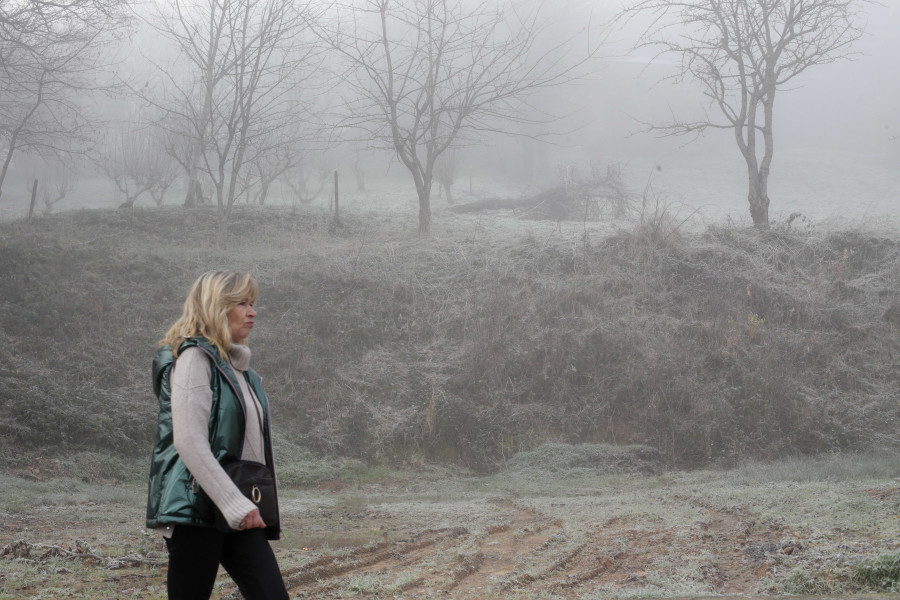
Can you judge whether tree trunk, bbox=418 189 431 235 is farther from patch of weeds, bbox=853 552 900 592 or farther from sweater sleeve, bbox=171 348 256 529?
sweater sleeve, bbox=171 348 256 529

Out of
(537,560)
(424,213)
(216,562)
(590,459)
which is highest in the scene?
(424,213)

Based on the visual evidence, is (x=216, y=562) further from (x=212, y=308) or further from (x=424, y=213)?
(x=424, y=213)

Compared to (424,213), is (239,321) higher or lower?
lower

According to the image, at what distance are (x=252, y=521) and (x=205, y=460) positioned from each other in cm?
26

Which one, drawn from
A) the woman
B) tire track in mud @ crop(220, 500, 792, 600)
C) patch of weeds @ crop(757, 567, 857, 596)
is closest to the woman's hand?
the woman

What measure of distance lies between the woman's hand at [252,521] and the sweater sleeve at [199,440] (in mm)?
17

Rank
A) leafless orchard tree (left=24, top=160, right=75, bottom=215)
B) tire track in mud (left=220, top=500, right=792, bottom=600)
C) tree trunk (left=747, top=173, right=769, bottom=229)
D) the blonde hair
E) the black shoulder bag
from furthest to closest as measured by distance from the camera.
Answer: leafless orchard tree (left=24, top=160, right=75, bottom=215) → tree trunk (left=747, top=173, right=769, bottom=229) → tire track in mud (left=220, top=500, right=792, bottom=600) → the blonde hair → the black shoulder bag

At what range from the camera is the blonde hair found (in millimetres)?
2709

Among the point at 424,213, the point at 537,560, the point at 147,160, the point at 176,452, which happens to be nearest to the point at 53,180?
the point at 147,160

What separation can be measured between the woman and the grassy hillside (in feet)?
27.3

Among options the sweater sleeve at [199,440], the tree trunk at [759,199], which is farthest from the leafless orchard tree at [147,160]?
the sweater sleeve at [199,440]

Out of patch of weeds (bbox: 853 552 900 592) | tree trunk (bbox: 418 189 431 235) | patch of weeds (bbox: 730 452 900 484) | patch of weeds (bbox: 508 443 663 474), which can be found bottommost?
patch of weeds (bbox: 508 443 663 474)

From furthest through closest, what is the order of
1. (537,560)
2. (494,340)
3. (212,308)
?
(494,340) → (537,560) → (212,308)

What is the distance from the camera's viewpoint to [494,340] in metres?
13.3
